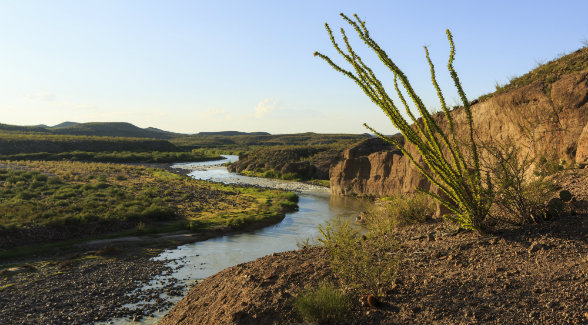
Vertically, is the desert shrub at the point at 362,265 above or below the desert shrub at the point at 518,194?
below

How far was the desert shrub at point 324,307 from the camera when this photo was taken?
606cm

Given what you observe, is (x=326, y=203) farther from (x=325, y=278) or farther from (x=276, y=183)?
(x=325, y=278)

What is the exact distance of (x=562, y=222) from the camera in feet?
25.8

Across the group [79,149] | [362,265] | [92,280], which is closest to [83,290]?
[92,280]

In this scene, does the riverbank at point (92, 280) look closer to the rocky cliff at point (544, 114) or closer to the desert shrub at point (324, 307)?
the desert shrub at point (324, 307)

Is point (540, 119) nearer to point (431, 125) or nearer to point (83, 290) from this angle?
point (431, 125)

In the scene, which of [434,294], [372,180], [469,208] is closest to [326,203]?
[372,180]

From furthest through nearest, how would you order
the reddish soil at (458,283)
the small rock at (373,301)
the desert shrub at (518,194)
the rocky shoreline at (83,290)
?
the rocky shoreline at (83,290) → the desert shrub at (518,194) → the small rock at (373,301) → the reddish soil at (458,283)

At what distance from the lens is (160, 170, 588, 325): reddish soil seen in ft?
17.9

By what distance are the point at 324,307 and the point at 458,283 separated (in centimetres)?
239

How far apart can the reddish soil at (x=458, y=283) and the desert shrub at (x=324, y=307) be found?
27 centimetres

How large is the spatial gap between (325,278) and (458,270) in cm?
253

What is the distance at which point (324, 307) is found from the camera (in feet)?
19.9

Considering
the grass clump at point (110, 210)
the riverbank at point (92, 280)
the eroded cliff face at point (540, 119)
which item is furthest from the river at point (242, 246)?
the eroded cliff face at point (540, 119)
